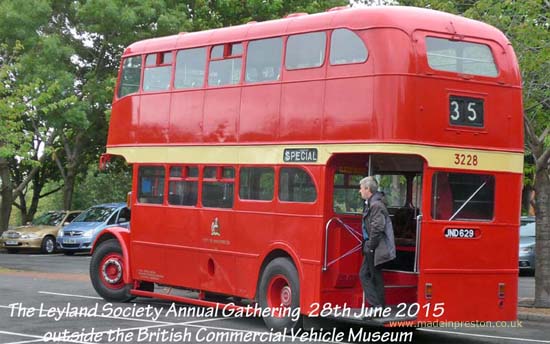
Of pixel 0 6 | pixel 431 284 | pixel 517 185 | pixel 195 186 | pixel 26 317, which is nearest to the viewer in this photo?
pixel 431 284

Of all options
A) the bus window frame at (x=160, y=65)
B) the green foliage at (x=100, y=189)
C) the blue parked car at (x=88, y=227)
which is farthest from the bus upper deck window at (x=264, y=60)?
the green foliage at (x=100, y=189)

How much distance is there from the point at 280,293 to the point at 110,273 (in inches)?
173

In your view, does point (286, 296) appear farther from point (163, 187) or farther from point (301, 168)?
point (163, 187)

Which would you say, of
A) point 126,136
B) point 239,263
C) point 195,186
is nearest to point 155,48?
point 126,136

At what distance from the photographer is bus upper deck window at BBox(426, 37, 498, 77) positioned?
521 inches

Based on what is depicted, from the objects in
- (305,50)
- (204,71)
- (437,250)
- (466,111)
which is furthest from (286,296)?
(204,71)

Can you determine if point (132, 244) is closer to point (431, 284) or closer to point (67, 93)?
point (431, 284)

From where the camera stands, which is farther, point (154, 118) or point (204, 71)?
point (154, 118)

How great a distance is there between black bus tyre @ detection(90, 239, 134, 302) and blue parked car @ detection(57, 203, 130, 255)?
649 inches

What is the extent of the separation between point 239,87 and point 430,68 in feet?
10.9

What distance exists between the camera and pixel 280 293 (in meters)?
14.4

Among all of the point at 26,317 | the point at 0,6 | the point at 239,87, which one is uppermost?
the point at 0,6

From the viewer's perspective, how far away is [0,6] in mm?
34219

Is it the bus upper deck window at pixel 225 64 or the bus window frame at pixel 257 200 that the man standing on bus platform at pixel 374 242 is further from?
the bus upper deck window at pixel 225 64
